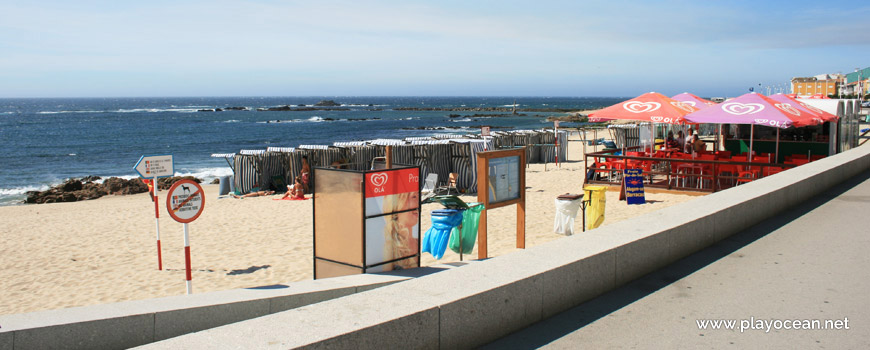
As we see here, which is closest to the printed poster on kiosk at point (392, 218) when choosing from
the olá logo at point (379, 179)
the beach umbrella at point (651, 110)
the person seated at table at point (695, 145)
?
the olá logo at point (379, 179)

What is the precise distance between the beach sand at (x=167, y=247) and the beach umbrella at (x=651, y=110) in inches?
65.5

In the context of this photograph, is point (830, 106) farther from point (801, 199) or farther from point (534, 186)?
point (801, 199)

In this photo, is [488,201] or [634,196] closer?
[488,201]

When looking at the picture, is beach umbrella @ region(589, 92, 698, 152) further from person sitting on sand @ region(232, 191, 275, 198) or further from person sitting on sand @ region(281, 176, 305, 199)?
person sitting on sand @ region(232, 191, 275, 198)

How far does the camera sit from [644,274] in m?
4.71

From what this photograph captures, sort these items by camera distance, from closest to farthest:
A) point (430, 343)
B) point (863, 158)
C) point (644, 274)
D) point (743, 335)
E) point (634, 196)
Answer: point (430, 343)
point (743, 335)
point (644, 274)
point (863, 158)
point (634, 196)

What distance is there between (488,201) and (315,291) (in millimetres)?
3145

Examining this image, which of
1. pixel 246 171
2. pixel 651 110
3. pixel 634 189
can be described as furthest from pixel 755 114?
pixel 246 171

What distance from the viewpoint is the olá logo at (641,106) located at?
47.8ft

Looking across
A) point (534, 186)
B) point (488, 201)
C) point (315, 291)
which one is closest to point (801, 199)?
point (488, 201)

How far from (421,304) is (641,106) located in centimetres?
1274

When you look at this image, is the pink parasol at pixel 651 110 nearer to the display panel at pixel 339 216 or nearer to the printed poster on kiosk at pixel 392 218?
the printed poster on kiosk at pixel 392 218

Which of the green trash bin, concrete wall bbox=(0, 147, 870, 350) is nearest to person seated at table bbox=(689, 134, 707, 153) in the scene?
the green trash bin

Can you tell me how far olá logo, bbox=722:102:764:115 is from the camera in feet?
42.9
